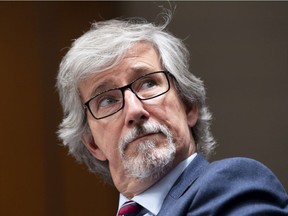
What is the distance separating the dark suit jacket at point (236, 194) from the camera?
98 cm

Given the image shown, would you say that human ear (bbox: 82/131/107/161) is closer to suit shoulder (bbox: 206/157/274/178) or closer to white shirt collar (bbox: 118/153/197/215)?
white shirt collar (bbox: 118/153/197/215)

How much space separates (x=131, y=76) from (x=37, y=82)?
1.18m

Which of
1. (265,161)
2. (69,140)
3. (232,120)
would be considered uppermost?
(69,140)

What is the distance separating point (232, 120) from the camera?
2.57 m

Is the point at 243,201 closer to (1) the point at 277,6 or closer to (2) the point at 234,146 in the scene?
(2) the point at 234,146

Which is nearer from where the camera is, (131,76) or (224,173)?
(224,173)

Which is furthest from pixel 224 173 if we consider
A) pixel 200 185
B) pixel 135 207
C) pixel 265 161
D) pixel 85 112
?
pixel 265 161

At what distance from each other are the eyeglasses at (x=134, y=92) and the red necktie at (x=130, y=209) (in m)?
0.25

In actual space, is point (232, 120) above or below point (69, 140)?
below

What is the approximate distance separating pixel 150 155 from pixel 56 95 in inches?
52.5

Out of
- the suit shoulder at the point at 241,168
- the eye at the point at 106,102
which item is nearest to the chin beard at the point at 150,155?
the eye at the point at 106,102

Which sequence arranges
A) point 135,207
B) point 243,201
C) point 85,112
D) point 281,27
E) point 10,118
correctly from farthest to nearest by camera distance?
1. point 281,27
2. point 10,118
3. point 85,112
4. point 135,207
5. point 243,201

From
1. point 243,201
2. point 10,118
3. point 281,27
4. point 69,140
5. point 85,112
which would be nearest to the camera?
point 243,201

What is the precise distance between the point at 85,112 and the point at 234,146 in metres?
1.21
